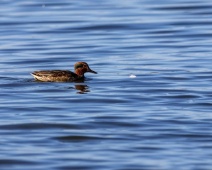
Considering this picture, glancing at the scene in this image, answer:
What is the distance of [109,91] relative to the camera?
54.0 feet

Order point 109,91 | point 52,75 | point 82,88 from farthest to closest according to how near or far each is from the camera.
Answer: point 52,75
point 82,88
point 109,91

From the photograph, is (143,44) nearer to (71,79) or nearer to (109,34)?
(109,34)

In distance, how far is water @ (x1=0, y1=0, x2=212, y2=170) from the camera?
1195cm

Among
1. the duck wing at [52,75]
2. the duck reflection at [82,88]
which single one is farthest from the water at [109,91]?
the duck wing at [52,75]

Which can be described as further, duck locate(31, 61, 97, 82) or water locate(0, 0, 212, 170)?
duck locate(31, 61, 97, 82)

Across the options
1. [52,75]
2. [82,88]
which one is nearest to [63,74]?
[52,75]


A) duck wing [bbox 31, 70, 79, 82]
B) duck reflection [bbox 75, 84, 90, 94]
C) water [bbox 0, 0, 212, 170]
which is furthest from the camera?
duck wing [bbox 31, 70, 79, 82]

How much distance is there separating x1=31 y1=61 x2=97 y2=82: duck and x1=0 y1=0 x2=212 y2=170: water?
0.14 meters

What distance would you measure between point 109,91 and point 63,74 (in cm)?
134

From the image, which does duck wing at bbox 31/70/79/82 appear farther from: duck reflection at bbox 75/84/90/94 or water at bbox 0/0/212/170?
duck reflection at bbox 75/84/90/94

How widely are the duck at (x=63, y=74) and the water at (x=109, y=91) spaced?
14 cm

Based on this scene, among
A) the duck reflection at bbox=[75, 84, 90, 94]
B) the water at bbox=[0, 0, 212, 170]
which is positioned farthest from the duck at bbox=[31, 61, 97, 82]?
the duck reflection at bbox=[75, 84, 90, 94]

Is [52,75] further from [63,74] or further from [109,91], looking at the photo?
[109,91]

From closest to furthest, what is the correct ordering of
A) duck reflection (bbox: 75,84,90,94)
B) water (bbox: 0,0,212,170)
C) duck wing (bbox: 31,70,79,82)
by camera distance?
water (bbox: 0,0,212,170)
duck reflection (bbox: 75,84,90,94)
duck wing (bbox: 31,70,79,82)
